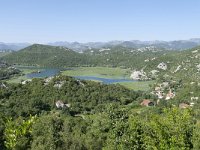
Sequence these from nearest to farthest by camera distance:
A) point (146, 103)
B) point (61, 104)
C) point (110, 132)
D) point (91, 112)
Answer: point (110, 132)
point (91, 112)
point (61, 104)
point (146, 103)

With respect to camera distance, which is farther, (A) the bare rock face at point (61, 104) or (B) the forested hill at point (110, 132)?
(A) the bare rock face at point (61, 104)

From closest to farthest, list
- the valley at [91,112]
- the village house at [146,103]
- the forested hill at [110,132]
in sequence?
the forested hill at [110,132] → the valley at [91,112] → the village house at [146,103]

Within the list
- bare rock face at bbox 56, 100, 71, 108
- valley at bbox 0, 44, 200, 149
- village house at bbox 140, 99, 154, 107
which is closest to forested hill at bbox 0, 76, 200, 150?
valley at bbox 0, 44, 200, 149

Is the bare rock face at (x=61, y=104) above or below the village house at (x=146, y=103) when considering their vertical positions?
above

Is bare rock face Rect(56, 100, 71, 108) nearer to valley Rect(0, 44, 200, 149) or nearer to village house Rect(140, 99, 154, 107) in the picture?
valley Rect(0, 44, 200, 149)

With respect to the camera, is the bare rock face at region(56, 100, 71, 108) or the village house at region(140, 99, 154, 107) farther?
the village house at region(140, 99, 154, 107)

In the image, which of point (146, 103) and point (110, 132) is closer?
point (110, 132)

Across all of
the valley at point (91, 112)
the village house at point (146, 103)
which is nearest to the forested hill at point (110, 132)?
the valley at point (91, 112)

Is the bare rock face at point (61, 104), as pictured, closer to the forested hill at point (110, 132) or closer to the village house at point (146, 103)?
the forested hill at point (110, 132)

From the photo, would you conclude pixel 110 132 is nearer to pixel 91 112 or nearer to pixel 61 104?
pixel 91 112

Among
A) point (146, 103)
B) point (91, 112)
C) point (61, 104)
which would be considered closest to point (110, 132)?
point (91, 112)

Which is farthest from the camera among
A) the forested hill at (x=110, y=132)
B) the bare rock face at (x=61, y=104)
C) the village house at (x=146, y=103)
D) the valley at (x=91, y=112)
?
the village house at (x=146, y=103)

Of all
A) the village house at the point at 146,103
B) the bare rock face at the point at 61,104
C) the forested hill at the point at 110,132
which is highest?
the forested hill at the point at 110,132
